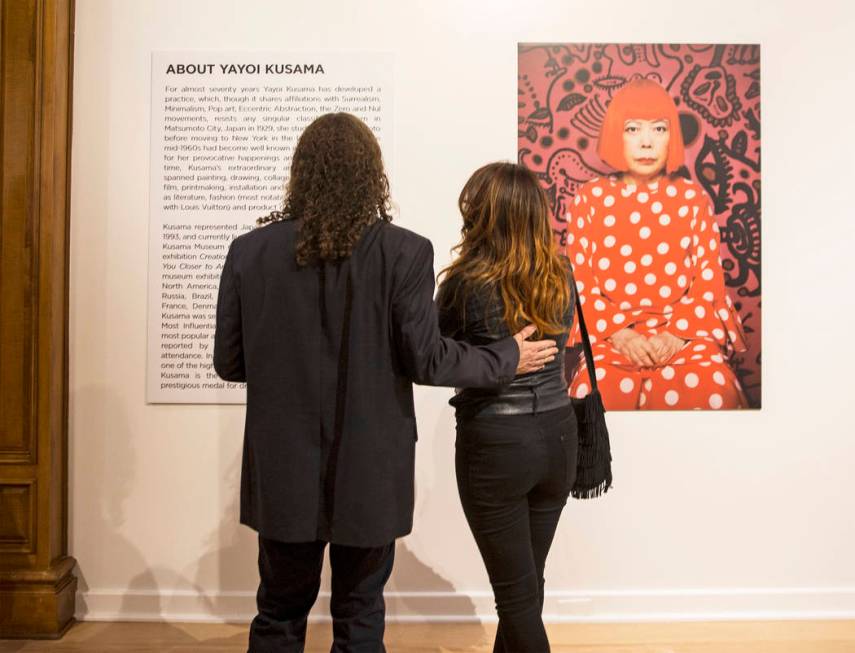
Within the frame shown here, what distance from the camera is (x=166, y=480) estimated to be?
107 inches

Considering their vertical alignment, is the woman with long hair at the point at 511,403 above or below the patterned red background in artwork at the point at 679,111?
below

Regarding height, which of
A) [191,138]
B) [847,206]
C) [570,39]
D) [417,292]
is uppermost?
[570,39]

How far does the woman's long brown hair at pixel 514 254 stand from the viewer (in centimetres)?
165

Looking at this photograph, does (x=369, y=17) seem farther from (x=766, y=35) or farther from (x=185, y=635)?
(x=185, y=635)

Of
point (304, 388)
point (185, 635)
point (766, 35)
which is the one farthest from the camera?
point (766, 35)

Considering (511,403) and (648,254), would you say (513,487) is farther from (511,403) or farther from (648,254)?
(648,254)

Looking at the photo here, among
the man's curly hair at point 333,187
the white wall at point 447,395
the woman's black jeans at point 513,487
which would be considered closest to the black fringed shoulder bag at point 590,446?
the woman's black jeans at point 513,487

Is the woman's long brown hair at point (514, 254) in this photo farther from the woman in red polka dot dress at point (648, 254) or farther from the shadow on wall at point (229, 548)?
the shadow on wall at point (229, 548)

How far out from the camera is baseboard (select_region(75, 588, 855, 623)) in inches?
106

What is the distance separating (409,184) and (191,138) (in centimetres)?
88

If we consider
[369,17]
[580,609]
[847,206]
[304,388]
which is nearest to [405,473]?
[304,388]

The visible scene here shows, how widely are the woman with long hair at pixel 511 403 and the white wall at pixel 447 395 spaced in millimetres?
1029

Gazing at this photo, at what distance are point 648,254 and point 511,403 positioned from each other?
4.34ft

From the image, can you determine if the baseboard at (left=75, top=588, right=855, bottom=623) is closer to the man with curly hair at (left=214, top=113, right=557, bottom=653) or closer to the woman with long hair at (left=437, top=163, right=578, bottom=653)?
the woman with long hair at (left=437, top=163, right=578, bottom=653)
